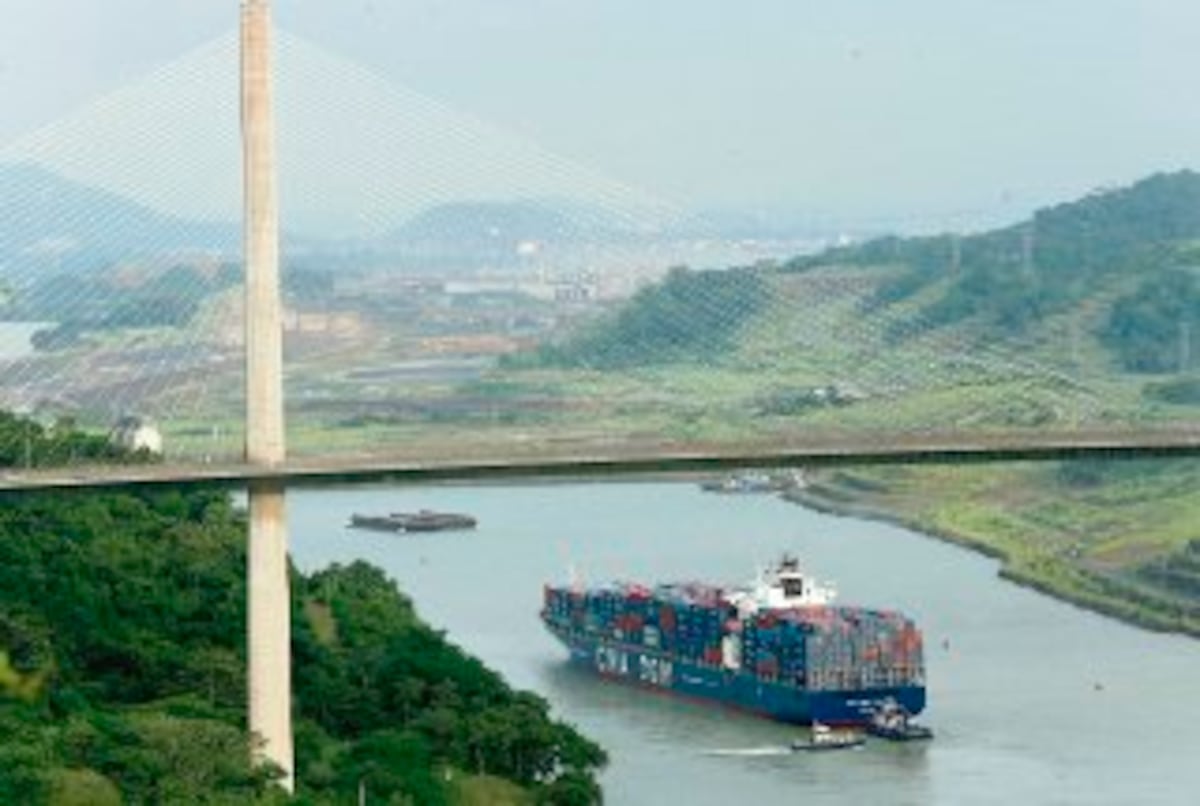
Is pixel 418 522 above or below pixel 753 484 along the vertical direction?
below

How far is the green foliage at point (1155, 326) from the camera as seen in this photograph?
1393 inches

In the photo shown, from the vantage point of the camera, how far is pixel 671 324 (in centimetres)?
2873

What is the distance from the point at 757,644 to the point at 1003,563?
5371 mm

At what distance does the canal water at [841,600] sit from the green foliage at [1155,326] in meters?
6.04

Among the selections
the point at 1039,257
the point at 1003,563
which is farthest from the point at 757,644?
the point at 1039,257

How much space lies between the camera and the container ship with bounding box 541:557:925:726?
1898 centimetres

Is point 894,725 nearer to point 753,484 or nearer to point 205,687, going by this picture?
point 205,687

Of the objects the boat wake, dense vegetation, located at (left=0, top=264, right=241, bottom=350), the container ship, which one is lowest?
the boat wake

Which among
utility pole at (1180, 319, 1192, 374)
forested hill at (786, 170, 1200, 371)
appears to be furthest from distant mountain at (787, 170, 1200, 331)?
utility pole at (1180, 319, 1192, 374)

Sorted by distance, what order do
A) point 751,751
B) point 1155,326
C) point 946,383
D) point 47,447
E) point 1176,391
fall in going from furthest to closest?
point 1155,326, point 1176,391, point 946,383, point 751,751, point 47,447

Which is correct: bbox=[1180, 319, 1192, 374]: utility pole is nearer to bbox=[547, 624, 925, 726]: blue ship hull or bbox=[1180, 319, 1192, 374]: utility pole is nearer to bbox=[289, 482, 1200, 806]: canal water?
bbox=[289, 482, 1200, 806]: canal water

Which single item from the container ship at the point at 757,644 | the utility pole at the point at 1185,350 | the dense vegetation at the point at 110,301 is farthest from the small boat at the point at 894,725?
the utility pole at the point at 1185,350

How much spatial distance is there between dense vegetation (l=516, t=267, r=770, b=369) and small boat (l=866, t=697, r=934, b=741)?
28.2 feet

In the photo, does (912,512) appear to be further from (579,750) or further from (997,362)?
(579,750)
